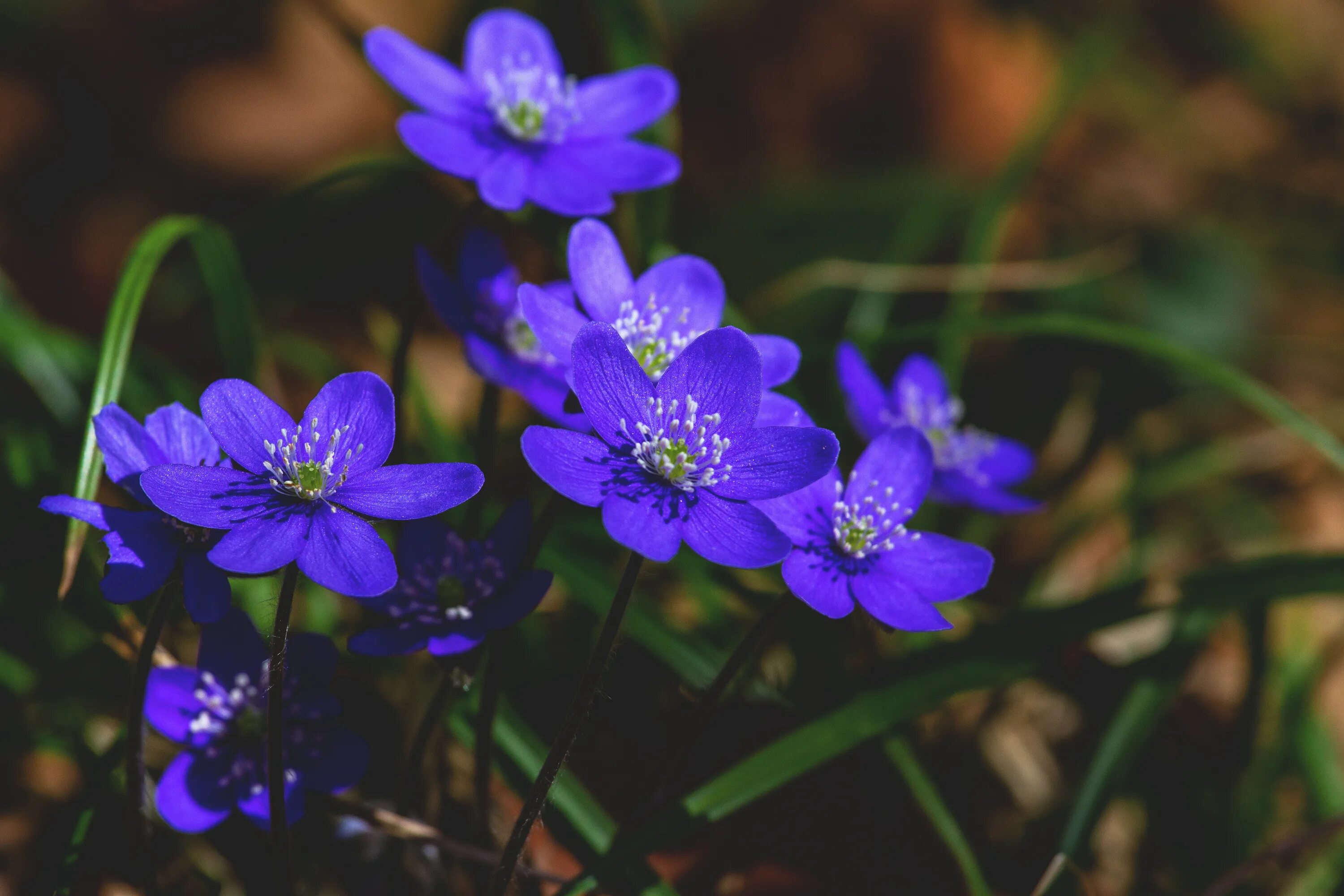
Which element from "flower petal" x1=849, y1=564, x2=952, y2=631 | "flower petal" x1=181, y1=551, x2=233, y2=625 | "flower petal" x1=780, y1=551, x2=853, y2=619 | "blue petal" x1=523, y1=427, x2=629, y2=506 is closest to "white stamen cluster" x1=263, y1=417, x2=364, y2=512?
"flower petal" x1=181, y1=551, x2=233, y2=625

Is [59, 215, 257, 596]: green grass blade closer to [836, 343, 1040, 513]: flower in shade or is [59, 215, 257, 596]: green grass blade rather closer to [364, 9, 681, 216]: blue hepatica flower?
[364, 9, 681, 216]: blue hepatica flower

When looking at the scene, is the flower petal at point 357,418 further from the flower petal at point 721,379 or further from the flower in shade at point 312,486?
the flower petal at point 721,379

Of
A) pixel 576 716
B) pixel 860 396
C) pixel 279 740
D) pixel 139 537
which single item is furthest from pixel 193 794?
pixel 860 396

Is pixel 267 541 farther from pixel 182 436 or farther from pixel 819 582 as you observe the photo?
pixel 819 582

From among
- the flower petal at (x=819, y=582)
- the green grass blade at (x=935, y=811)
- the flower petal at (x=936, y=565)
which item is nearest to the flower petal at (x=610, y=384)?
the flower petal at (x=819, y=582)

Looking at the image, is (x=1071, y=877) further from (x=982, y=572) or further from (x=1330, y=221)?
(x=1330, y=221)

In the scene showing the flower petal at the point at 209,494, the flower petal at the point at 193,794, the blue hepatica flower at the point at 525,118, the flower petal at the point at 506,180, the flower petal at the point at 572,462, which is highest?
the blue hepatica flower at the point at 525,118
